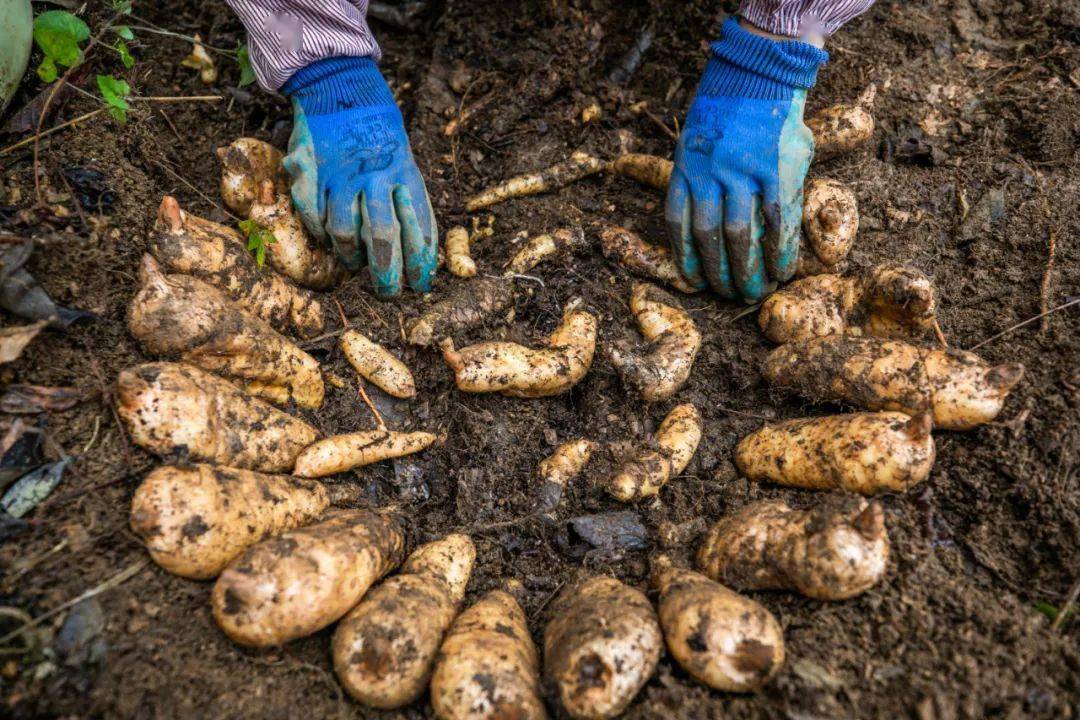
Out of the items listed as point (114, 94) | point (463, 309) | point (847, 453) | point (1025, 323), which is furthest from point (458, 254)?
point (1025, 323)

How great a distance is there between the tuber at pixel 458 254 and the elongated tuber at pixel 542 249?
0.19 meters

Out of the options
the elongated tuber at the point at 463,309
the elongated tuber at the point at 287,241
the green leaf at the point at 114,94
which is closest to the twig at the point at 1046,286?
the elongated tuber at the point at 463,309

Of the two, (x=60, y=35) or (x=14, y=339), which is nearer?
(x=14, y=339)

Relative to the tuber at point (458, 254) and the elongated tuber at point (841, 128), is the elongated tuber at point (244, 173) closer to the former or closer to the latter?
the tuber at point (458, 254)

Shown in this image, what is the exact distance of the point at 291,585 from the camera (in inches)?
80.3

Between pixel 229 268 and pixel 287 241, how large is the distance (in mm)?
361

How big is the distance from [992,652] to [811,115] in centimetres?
270

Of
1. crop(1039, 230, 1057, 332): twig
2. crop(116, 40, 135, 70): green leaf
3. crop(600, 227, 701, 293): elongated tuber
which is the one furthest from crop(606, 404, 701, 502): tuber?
crop(116, 40, 135, 70): green leaf

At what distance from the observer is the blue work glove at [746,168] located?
3025mm

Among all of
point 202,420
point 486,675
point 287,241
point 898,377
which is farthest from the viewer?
point 287,241

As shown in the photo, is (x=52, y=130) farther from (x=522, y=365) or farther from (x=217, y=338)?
(x=522, y=365)

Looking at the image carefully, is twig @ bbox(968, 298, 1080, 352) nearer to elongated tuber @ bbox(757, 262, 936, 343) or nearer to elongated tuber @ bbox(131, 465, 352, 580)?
elongated tuber @ bbox(757, 262, 936, 343)

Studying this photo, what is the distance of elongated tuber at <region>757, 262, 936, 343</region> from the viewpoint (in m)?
2.90

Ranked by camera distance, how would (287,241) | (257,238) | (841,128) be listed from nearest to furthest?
1. (257,238)
2. (287,241)
3. (841,128)
